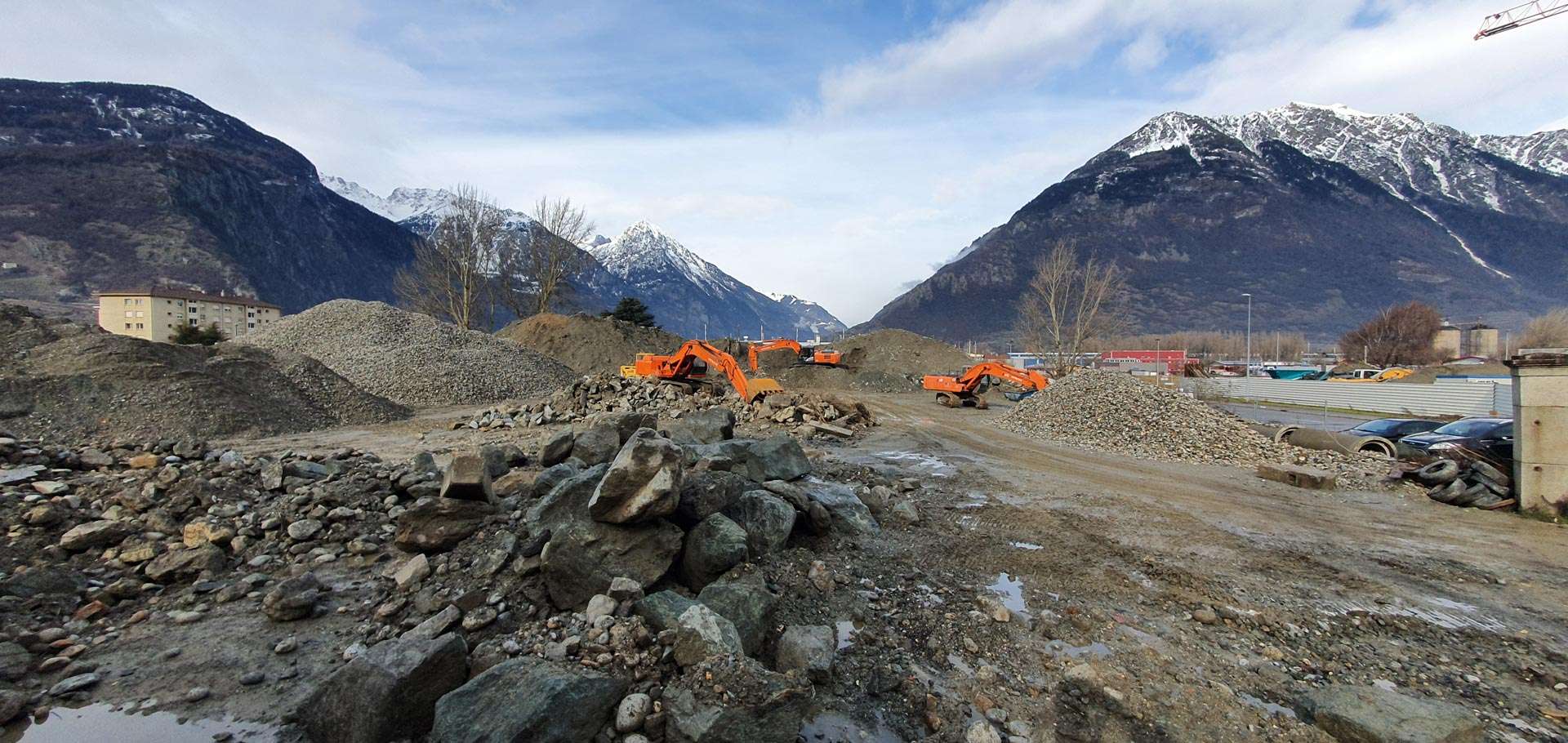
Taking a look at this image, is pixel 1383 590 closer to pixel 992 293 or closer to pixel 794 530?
pixel 794 530

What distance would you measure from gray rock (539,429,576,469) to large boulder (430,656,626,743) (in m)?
4.65

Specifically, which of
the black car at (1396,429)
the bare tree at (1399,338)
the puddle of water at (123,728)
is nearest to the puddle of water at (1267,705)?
the puddle of water at (123,728)

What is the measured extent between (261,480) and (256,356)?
13592 millimetres

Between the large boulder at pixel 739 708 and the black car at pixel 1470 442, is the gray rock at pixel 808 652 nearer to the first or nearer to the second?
the large boulder at pixel 739 708

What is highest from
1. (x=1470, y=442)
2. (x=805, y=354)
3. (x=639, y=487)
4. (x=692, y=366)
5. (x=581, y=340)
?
(x=581, y=340)

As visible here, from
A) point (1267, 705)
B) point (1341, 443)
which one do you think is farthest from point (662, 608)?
point (1341, 443)

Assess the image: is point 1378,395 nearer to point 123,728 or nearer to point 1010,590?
point 1010,590

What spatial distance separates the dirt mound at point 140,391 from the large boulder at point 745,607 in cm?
1164

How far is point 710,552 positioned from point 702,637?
4.21 ft

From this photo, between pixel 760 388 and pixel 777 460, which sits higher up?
pixel 760 388

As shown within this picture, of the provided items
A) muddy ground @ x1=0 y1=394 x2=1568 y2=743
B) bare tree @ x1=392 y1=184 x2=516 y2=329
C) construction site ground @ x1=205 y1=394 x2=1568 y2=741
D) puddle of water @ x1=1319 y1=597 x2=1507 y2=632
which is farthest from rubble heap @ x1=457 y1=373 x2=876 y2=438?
bare tree @ x1=392 y1=184 x2=516 y2=329

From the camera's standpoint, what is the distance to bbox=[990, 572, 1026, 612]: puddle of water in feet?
18.2

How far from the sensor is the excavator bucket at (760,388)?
17.4m

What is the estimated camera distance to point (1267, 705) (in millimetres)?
4117
